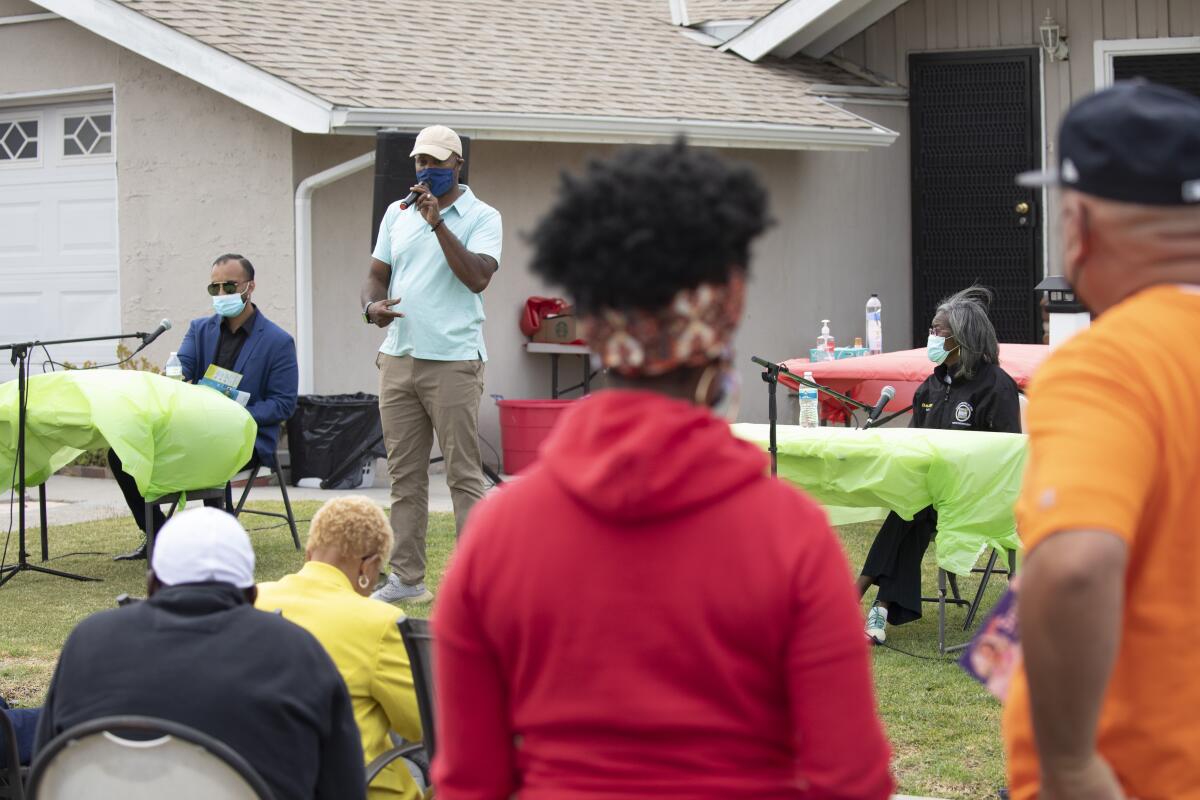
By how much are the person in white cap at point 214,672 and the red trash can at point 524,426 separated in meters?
8.95

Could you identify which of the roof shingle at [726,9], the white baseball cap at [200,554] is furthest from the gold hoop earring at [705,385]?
the roof shingle at [726,9]

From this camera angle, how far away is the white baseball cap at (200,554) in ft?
10.2

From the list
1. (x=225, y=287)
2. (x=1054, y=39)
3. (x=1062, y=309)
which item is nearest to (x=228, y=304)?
(x=225, y=287)

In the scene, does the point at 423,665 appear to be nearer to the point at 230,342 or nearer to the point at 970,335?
the point at 970,335

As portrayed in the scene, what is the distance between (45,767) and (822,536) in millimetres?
1734

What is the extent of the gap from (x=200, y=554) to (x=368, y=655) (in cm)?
78

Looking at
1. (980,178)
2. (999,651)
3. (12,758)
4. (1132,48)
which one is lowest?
(12,758)

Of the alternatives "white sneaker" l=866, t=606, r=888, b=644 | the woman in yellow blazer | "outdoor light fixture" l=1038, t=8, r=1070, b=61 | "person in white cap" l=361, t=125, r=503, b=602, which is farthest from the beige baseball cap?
"outdoor light fixture" l=1038, t=8, r=1070, b=61

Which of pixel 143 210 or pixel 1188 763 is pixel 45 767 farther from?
pixel 143 210

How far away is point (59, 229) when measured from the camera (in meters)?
13.4

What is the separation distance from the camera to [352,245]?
40.6 ft

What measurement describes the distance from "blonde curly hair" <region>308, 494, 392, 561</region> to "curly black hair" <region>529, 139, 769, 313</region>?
2.41 m

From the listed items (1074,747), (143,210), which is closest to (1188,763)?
(1074,747)

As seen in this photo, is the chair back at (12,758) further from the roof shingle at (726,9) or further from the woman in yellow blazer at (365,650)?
the roof shingle at (726,9)
